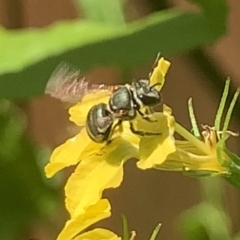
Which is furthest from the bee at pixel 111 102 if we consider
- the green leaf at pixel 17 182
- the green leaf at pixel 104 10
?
the green leaf at pixel 17 182

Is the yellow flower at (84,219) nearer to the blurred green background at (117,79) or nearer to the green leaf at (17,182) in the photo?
the blurred green background at (117,79)

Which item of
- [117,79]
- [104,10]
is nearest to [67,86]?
[104,10]

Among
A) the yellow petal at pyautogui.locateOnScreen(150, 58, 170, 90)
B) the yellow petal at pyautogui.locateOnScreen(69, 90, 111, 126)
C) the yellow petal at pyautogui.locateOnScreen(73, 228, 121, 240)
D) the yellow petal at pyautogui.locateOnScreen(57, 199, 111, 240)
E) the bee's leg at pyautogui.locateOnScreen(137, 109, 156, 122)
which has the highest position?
the yellow petal at pyautogui.locateOnScreen(150, 58, 170, 90)

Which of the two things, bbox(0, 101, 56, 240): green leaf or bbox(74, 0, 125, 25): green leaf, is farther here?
bbox(0, 101, 56, 240): green leaf

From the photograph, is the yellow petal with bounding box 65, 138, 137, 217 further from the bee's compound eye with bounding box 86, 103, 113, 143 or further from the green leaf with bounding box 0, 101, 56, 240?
the green leaf with bounding box 0, 101, 56, 240

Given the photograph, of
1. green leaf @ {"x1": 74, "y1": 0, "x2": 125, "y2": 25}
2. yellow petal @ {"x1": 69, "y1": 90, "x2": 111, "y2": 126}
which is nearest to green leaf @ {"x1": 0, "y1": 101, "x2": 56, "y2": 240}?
green leaf @ {"x1": 74, "y1": 0, "x2": 125, "y2": 25}

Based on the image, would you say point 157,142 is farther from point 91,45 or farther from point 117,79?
point 117,79
